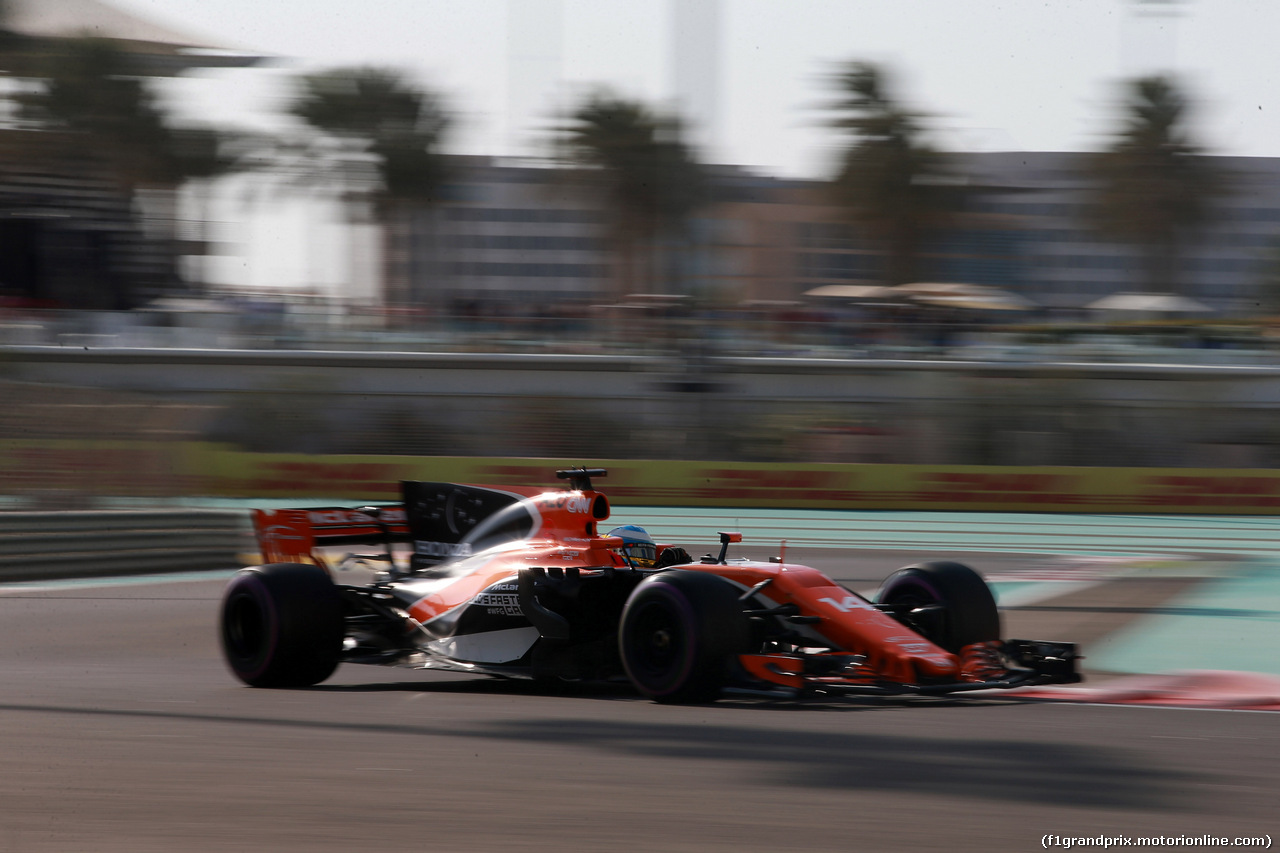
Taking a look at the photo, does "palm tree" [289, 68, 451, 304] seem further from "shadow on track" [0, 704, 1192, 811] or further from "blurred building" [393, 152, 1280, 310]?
"shadow on track" [0, 704, 1192, 811]

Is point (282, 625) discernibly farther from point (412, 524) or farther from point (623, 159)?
point (623, 159)

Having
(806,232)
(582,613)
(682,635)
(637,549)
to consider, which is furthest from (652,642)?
(806,232)

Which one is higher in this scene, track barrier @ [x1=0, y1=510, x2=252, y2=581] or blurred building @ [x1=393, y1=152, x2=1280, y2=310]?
blurred building @ [x1=393, y1=152, x2=1280, y2=310]

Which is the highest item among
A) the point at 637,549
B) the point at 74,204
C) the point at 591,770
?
the point at 74,204

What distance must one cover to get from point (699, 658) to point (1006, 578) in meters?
8.45

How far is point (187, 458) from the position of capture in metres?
22.5

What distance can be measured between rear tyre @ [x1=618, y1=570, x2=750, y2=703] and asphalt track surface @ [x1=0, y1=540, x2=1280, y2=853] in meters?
0.12

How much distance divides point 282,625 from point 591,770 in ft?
9.52

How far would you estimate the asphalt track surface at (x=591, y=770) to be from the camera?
4004 mm

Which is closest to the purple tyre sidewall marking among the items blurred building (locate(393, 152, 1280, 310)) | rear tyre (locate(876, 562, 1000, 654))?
rear tyre (locate(876, 562, 1000, 654))

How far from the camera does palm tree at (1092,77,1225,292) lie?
38.3 m

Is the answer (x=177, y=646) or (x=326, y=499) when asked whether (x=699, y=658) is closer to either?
(x=177, y=646)

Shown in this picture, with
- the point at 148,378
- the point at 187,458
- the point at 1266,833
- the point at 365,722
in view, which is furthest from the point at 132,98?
the point at 1266,833

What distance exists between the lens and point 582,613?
6895 mm
